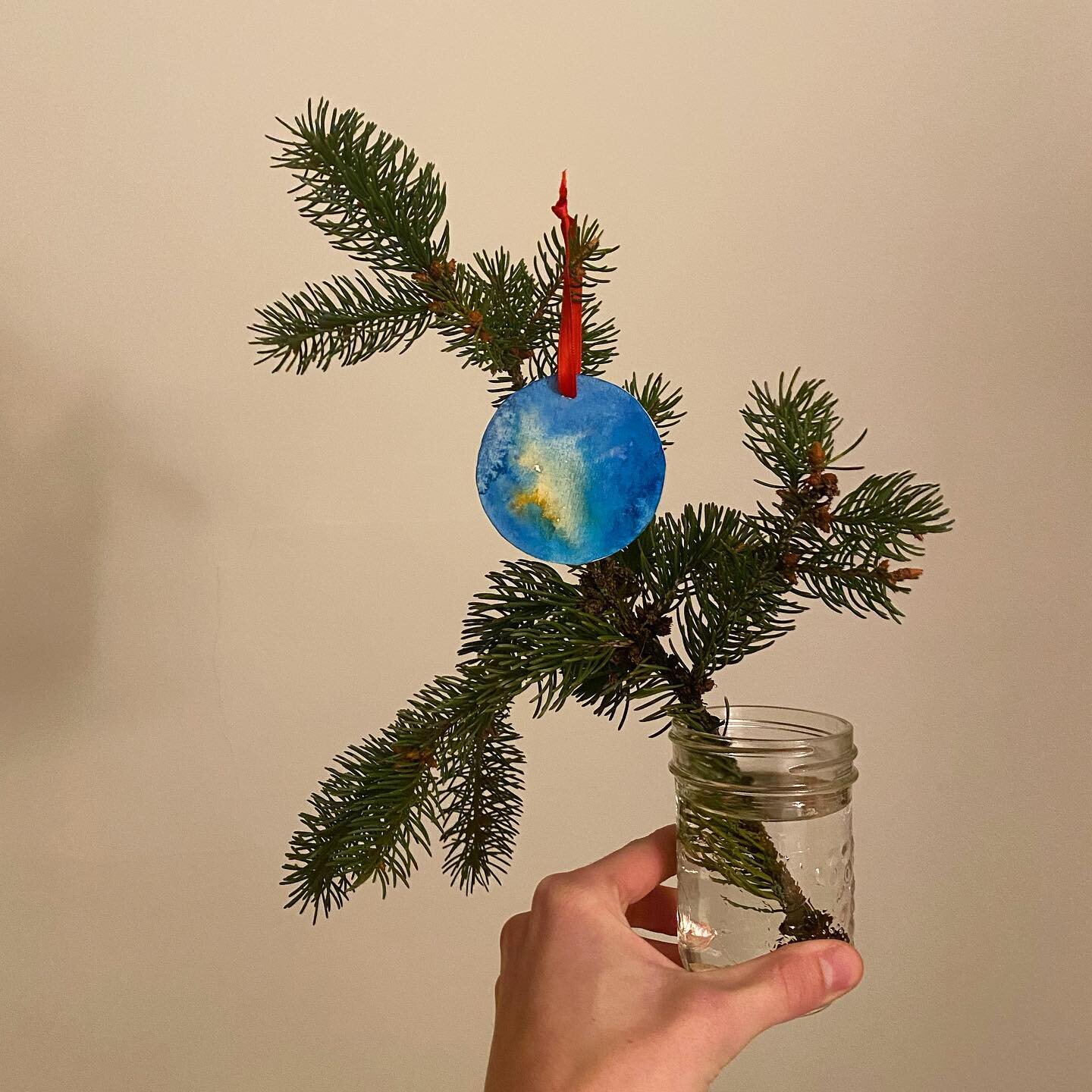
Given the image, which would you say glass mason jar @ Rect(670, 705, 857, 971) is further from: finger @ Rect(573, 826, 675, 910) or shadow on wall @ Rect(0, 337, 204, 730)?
shadow on wall @ Rect(0, 337, 204, 730)

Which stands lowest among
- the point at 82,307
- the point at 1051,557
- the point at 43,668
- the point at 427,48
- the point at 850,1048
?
the point at 850,1048

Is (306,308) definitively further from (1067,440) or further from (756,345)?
(1067,440)

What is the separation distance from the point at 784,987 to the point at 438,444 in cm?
60

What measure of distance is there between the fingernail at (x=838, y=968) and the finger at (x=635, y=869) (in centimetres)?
14

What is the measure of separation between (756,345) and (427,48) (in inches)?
15.0

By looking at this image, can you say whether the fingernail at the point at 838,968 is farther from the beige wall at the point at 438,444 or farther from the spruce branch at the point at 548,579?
the beige wall at the point at 438,444

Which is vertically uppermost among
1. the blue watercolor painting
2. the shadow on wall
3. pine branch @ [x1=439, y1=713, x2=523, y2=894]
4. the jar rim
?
the shadow on wall

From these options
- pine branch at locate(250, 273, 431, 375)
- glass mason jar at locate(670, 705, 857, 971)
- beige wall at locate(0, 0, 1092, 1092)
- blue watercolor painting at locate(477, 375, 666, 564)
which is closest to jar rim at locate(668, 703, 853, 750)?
glass mason jar at locate(670, 705, 857, 971)

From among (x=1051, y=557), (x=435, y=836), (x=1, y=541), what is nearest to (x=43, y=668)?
(x=1, y=541)

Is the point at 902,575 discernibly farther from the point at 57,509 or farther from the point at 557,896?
the point at 57,509

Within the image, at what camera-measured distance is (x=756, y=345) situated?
955mm

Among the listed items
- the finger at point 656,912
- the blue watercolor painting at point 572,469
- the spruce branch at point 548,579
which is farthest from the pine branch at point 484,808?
the finger at point 656,912

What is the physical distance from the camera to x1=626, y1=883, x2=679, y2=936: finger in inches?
28.5

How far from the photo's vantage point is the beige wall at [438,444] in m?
0.92
